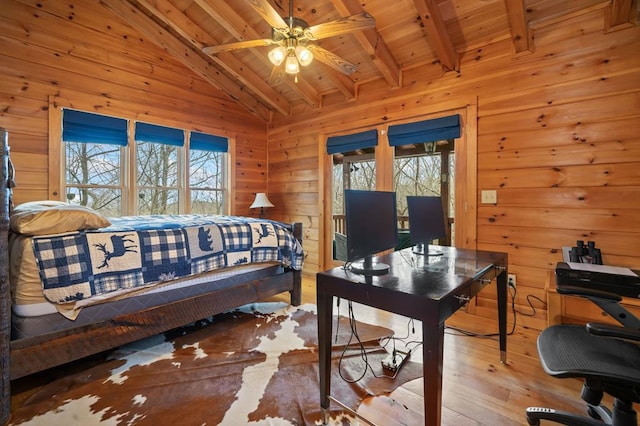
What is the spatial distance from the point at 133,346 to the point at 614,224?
374cm

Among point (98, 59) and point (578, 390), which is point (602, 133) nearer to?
point (578, 390)

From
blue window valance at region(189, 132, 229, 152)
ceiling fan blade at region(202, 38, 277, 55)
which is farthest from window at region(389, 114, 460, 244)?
blue window valance at region(189, 132, 229, 152)

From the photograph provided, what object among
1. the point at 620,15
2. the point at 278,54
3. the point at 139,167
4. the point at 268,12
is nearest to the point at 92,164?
the point at 139,167

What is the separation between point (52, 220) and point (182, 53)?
10.3 ft

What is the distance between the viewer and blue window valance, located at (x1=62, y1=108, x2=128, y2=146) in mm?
3160

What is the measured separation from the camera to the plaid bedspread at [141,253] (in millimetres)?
1619

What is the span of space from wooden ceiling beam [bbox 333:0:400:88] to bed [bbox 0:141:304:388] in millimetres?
2072

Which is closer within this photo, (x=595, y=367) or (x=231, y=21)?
(x=595, y=367)

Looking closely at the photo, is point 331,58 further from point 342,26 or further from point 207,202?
point 207,202

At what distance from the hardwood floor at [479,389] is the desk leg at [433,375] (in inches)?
18.6

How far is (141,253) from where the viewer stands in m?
1.93

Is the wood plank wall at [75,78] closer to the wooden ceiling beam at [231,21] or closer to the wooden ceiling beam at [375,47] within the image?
the wooden ceiling beam at [231,21]

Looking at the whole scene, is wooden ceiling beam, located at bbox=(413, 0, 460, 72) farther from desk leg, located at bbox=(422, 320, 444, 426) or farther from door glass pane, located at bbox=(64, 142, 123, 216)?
door glass pane, located at bbox=(64, 142, 123, 216)

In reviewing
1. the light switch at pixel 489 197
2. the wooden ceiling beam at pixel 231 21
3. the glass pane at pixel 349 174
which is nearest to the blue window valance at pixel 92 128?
the wooden ceiling beam at pixel 231 21
